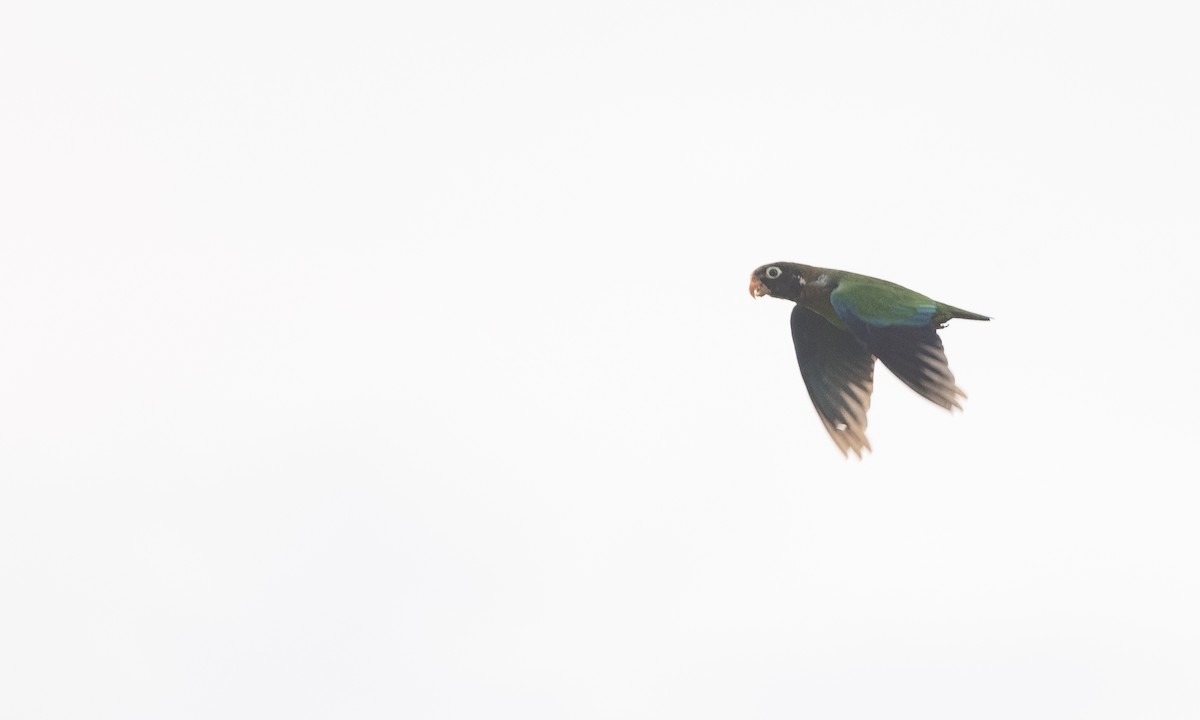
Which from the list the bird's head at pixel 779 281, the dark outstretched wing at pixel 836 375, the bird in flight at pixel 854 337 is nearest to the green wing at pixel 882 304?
the bird in flight at pixel 854 337

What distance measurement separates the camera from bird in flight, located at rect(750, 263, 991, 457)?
22250 mm

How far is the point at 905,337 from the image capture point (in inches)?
889

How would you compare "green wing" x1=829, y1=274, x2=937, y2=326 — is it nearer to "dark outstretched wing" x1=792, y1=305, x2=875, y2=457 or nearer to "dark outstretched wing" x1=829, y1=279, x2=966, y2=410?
"dark outstretched wing" x1=829, y1=279, x2=966, y2=410

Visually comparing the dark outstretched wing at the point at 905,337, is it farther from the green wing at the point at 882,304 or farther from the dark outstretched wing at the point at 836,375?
the dark outstretched wing at the point at 836,375

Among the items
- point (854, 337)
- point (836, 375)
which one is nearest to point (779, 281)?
point (854, 337)

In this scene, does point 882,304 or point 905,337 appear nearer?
point 905,337

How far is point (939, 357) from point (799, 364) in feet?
10.3

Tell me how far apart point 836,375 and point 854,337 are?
23.8 inches

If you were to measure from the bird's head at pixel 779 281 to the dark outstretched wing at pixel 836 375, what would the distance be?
713 millimetres

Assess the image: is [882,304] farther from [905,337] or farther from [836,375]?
[836,375]

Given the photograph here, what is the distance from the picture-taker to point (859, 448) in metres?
24.4

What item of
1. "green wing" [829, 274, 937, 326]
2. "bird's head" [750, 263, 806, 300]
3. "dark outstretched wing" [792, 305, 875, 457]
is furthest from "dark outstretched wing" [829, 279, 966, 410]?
"dark outstretched wing" [792, 305, 875, 457]

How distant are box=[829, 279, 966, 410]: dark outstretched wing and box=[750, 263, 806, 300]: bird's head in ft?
2.82

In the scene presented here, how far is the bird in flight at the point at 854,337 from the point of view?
2225cm
